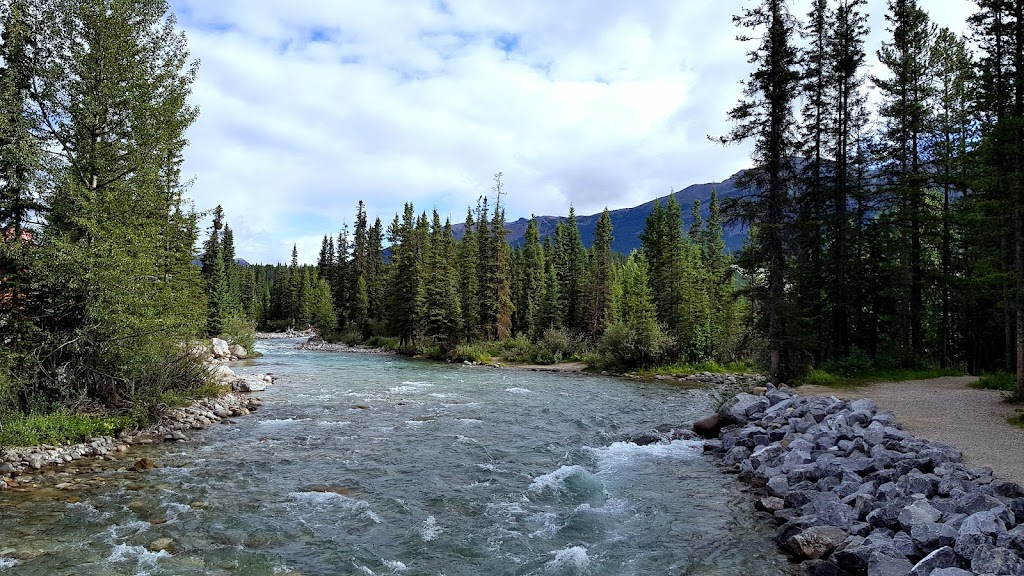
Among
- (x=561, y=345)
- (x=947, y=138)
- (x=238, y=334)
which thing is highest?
(x=947, y=138)

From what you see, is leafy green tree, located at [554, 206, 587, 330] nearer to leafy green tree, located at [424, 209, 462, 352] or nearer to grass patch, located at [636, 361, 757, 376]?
leafy green tree, located at [424, 209, 462, 352]

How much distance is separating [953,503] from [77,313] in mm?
17303

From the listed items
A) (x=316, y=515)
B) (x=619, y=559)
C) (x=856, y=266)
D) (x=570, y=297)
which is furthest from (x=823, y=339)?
(x=570, y=297)

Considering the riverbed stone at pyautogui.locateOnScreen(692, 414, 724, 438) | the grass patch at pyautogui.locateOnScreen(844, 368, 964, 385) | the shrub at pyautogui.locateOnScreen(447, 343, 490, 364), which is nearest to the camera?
the riverbed stone at pyautogui.locateOnScreen(692, 414, 724, 438)

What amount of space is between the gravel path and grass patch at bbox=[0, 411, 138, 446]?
1757 cm

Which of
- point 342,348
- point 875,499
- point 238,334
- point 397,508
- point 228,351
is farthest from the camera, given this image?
point 342,348

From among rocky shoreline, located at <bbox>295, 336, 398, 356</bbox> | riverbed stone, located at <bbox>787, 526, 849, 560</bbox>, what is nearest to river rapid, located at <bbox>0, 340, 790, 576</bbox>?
riverbed stone, located at <bbox>787, 526, 849, 560</bbox>

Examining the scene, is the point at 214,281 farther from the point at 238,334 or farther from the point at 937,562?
the point at 937,562

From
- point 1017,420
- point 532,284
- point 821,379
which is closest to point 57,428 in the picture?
point 1017,420

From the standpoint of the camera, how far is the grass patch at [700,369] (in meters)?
34.2

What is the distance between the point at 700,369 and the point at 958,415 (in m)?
22.2

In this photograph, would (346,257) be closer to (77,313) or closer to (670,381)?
(670,381)

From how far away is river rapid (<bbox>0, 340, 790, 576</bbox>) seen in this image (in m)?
7.14

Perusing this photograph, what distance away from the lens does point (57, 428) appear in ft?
38.2
